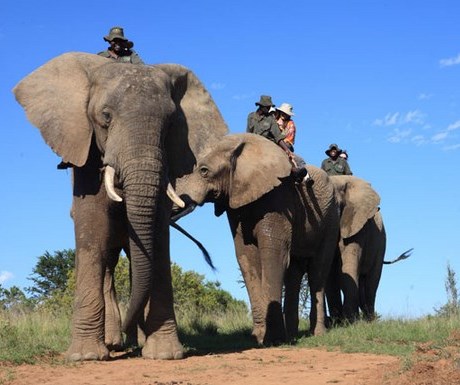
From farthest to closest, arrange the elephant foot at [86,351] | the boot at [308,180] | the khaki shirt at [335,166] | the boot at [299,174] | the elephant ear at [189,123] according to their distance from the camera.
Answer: the khaki shirt at [335,166] → the boot at [308,180] → the boot at [299,174] → the elephant ear at [189,123] → the elephant foot at [86,351]

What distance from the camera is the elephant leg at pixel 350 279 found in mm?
17125

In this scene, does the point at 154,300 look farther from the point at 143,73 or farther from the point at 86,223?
the point at 143,73

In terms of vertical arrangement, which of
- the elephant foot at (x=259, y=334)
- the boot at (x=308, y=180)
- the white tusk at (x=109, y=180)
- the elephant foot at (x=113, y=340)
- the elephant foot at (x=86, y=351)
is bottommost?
the elephant foot at (x=86, y=351)

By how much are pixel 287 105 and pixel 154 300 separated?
5.20m

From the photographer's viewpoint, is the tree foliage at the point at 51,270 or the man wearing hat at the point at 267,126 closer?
the man wearing hat at the point at 267,126

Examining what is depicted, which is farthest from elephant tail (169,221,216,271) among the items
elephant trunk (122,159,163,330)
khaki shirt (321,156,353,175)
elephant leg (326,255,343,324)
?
khaki shirt (321,156,353,175)

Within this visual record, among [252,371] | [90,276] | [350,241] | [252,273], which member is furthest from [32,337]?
[350,241]

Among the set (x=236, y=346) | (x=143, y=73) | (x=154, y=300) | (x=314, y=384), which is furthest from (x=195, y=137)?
(x=314, y=384)

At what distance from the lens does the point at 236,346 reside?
12594 mm

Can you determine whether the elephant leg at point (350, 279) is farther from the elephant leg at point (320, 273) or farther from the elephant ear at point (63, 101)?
the elephant ear at point (63, 101)

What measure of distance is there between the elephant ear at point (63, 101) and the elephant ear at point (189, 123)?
3.33 feet

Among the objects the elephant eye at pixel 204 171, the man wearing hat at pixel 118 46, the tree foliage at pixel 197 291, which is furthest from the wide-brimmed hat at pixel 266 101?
the tree foliage at pixel 197 291

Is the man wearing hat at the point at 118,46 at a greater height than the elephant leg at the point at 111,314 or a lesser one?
greater

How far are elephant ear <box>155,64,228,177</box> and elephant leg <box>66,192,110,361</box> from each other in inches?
44.6
